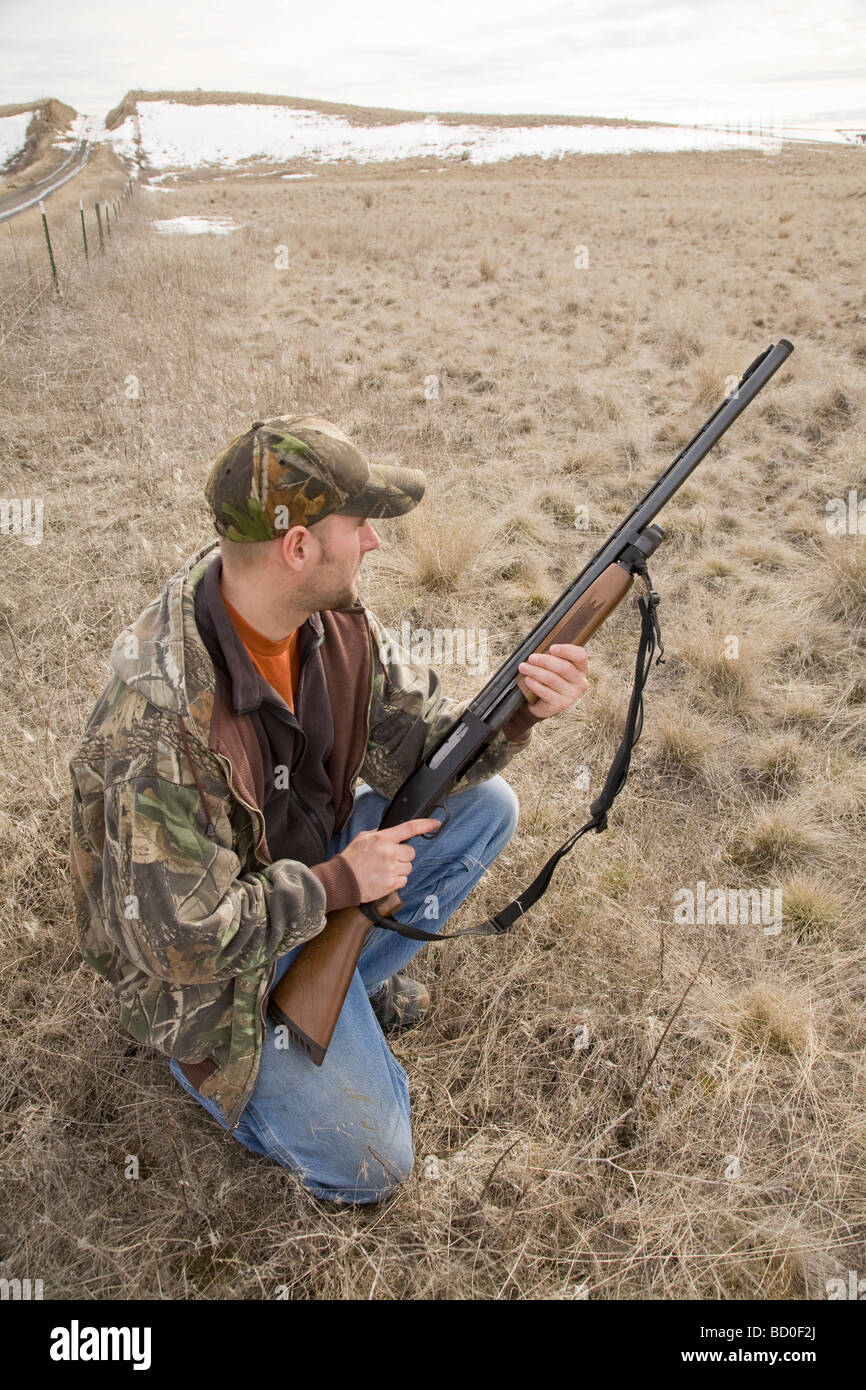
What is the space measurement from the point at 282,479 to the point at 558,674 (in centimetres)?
105

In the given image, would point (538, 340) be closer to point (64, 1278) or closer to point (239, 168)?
point (64, 1278)

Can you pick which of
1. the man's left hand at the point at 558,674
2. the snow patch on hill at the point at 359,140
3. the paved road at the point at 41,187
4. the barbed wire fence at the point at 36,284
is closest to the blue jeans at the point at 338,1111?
the man's left hand at the point at 558,674

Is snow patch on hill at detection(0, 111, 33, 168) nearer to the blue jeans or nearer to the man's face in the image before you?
the man's face

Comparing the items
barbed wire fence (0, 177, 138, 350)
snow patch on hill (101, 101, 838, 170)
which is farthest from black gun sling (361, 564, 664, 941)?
snow patch on hill (101, 101, 838, 170)

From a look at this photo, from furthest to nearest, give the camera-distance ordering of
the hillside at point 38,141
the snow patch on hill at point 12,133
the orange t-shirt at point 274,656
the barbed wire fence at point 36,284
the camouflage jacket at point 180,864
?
the snow patch on hill at point 12,133, the hillside at point 38,141, the barbed wire fence at point 36,284, the orange t-shirt at point 274,656, the camouflage jacket at point 180,864

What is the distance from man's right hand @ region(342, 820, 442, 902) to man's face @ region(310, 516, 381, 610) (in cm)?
66

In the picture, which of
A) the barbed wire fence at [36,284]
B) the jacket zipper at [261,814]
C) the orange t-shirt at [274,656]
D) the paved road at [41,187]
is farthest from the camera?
the paved road at [41,187]

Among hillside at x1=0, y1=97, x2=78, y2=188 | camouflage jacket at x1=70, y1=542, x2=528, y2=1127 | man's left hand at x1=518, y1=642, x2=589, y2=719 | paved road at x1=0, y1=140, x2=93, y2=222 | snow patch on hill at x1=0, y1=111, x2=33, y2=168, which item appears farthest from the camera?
snow patch on hill at x1=0, y1=111, x2=33, y2=168

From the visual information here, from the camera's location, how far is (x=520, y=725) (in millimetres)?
2680

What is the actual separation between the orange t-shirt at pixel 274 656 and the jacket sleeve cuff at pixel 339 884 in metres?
0.48

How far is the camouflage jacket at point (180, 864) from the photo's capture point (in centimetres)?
189

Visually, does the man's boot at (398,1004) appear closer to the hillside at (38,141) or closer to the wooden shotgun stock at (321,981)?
the wooden shotgun stock at (321,981)

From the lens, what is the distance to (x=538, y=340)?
10.9 meters

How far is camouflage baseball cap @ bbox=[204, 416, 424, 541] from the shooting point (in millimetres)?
1932
